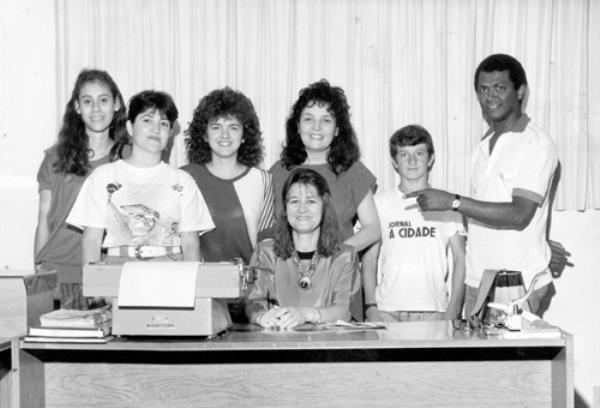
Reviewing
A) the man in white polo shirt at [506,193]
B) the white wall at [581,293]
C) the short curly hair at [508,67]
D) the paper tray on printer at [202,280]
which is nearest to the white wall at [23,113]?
the paper tray on printer at [202,280]

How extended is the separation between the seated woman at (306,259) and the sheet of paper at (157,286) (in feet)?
1.96

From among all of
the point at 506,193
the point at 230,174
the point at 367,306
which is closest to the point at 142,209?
the point at 230,174

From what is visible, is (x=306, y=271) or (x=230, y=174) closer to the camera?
(x=306, y=271)

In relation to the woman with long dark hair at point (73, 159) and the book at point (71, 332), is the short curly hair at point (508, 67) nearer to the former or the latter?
the woman with long dark hair at point (73, 159)

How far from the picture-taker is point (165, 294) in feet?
8.93

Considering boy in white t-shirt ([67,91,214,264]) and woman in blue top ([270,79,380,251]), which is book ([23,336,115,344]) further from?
woman in blue top ([270,79,380,251])

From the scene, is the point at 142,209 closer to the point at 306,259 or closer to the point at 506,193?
the point at 306,259

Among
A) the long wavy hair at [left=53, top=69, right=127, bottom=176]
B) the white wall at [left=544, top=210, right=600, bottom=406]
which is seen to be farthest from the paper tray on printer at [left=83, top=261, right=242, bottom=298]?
the white wall at [left=544, top=210, right=600, bottom=406]

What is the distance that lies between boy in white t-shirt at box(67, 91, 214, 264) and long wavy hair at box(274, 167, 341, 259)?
1.17ft

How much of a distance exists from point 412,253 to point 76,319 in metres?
1.80

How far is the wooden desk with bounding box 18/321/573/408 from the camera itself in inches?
117

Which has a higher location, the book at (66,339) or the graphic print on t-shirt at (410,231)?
the graphic print on t-shirt at (410,231)

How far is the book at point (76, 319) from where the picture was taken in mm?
2773

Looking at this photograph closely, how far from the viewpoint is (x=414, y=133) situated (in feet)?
13.7
